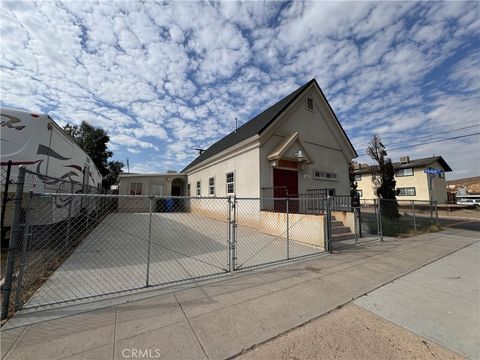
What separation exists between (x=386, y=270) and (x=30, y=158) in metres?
10.1

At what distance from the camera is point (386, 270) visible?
5605mm

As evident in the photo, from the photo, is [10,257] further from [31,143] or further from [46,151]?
[46,151]

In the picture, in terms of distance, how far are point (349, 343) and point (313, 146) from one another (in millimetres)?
11764

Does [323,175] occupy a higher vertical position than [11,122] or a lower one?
lower

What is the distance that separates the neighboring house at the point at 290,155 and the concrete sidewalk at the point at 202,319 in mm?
5885

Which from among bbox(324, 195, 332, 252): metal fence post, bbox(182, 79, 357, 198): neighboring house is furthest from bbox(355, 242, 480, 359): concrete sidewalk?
bbox(182, 79, 357, 198): neighboring house

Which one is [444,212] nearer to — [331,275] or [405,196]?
[405,196]

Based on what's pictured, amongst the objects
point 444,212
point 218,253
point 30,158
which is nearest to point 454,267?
point 218,253

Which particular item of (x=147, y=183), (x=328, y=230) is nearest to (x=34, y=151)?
(x=328, y=230)

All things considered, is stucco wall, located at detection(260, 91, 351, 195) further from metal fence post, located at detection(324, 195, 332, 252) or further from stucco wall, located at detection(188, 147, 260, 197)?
metal fence post, located at detection(324, 195, 332, 252)

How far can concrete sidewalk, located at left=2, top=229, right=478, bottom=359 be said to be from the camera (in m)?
2.61

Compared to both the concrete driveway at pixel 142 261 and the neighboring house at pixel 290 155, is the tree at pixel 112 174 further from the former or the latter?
the concrete driveway at pixel 142 261

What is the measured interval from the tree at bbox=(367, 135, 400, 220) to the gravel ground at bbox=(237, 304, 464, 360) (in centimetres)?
1608

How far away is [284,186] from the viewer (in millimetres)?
11445
